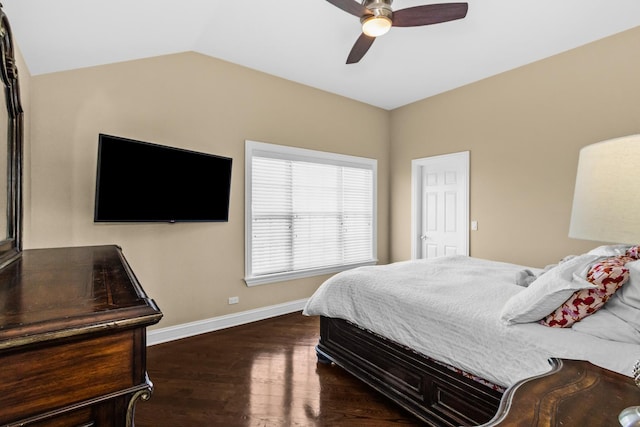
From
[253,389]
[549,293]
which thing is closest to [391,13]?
[549,293]

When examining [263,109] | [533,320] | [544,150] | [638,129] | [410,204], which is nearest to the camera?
[533,320]

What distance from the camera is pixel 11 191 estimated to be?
5.15 feet

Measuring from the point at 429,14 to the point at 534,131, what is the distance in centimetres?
215

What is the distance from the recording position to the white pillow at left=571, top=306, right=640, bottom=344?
4.34 ft

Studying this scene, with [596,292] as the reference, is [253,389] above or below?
below

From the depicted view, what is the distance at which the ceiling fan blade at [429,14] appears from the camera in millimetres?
2088

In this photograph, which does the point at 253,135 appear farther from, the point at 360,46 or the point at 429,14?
the point at 429,14

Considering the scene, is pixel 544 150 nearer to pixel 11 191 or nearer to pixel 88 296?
pixel 88 296

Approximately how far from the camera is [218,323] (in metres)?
3.38

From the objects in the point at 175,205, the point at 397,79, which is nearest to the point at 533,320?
the point at 175,205

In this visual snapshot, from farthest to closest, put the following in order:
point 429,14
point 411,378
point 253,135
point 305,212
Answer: point 305,212, point 253,135, point 429,14, point 411,378

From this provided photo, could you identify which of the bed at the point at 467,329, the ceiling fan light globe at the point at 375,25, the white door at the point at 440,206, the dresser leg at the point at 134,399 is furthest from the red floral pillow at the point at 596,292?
the white door at the point at 440,206

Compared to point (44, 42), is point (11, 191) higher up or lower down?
lower down

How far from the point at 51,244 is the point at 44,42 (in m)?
1.50
